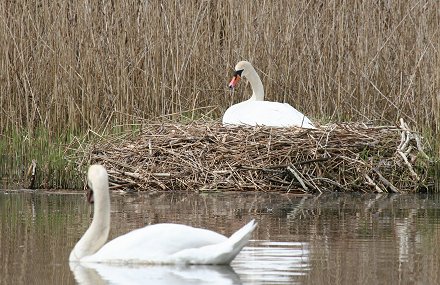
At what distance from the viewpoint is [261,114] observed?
33.7 feet

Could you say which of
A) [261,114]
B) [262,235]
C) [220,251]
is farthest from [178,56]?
[220,251]

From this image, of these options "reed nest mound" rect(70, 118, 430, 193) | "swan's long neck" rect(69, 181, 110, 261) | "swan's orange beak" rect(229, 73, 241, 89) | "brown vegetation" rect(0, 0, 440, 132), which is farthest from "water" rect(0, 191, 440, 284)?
"swan's orange beak" rect(229, 73, 241, 89)

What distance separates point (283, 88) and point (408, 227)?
168 inches

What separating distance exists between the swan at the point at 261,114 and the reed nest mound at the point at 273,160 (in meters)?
0.08

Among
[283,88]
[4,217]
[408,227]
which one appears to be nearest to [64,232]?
[4,217]

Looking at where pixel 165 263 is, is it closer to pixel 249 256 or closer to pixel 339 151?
pixel 249 256

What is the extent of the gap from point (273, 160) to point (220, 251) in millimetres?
4495

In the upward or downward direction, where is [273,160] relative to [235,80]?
downward

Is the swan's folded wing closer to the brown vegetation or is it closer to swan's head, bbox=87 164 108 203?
swan's head, bbox=87 164 108 203

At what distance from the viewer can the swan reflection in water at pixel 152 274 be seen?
512cm

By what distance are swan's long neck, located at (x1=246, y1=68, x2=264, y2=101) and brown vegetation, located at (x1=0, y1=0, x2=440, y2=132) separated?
0.73ft

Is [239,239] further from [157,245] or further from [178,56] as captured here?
[178,56]

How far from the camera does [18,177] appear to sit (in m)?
9.91

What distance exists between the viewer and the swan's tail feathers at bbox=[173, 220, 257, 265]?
538 cm
